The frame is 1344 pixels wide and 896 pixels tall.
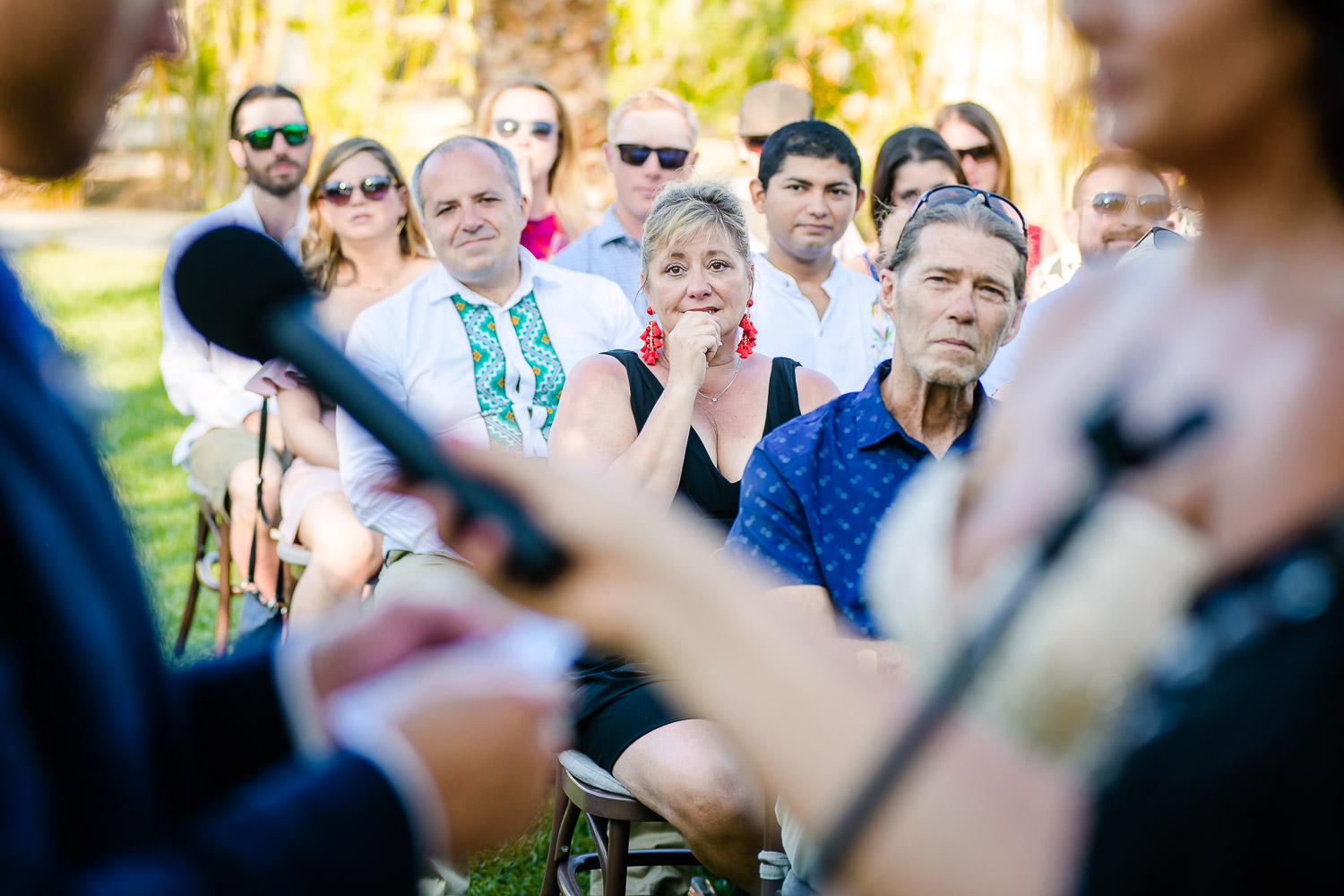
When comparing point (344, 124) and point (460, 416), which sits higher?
point (344, 124)

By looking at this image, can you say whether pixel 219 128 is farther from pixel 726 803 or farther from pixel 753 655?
pixel 753 655

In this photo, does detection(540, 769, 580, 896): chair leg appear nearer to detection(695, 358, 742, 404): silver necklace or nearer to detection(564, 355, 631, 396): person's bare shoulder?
detection(564, 355, 631, 396): person's bare shoulder

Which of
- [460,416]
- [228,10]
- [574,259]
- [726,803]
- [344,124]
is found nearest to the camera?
[726,803]

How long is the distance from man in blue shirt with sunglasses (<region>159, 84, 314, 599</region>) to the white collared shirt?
208cm

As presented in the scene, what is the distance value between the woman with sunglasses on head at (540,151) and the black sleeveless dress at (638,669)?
303cm

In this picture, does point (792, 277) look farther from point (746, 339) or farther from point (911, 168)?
point (746, 339)

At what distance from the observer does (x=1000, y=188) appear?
6.86 meters

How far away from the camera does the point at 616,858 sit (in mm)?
3189

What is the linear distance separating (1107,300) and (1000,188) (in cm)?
608

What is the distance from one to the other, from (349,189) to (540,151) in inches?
56.0

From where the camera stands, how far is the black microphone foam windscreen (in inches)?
43.6

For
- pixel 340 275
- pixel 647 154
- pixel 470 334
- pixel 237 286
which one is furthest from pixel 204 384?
pixel 237 286

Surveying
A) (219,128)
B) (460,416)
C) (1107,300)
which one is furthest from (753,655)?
(219,128)

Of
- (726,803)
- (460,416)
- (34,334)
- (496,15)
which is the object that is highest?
(496,15)
